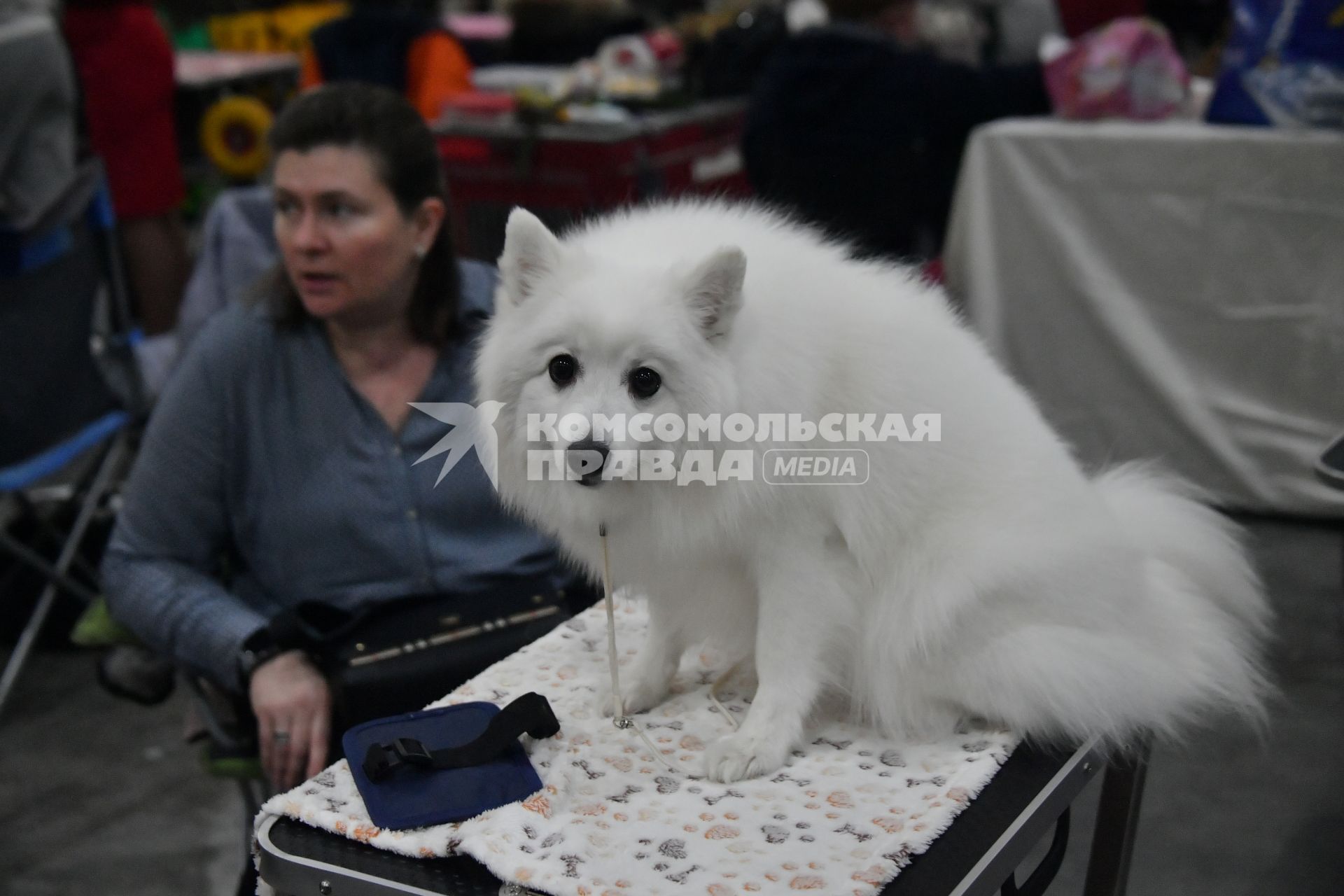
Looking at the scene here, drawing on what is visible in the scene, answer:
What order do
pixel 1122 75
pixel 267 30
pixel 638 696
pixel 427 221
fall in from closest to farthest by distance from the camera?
1. pixel 638 696
2. pixel 427 221
3. pixel 1122 75
4. pixel 267 30

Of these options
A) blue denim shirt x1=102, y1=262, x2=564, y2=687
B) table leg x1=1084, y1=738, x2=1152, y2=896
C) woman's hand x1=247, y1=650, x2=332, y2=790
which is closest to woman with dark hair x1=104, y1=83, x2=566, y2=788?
blue denim shirt x1=102, y1=262, x2=564, y2=687

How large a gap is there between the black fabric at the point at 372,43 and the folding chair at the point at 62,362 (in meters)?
1.95

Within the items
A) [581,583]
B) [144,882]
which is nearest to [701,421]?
[581,583]

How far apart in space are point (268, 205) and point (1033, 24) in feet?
13.3

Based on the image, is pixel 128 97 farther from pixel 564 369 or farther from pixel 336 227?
pixel 564 369

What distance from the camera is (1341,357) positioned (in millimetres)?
3555

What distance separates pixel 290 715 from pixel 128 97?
3584 millimetres

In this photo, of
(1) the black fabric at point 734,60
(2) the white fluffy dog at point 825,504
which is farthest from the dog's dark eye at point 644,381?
(1) the black fabric at point 734,60

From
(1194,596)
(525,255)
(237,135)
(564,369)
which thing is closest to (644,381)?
(564,369)

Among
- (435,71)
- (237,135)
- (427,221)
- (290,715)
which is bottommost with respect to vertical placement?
(237,135)

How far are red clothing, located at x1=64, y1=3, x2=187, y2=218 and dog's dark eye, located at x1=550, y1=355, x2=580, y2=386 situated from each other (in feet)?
12.7

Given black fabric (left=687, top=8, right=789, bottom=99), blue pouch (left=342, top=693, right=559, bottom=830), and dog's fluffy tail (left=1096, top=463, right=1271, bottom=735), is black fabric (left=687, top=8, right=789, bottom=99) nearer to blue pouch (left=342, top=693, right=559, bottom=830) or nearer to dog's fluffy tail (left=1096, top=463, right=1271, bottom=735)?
dog's fluffy tail (left=1096, top=463, right=1271, bottom=735)

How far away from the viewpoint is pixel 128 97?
179 inches

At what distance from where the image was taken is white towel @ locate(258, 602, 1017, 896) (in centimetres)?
117
